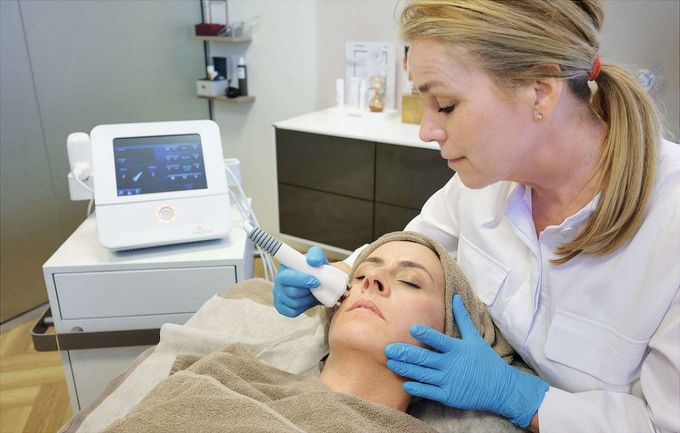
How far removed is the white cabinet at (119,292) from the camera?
132cm

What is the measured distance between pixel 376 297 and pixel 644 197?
0.52 m

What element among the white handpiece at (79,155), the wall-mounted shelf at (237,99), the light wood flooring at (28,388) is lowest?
the light wood flooring at (28,388)

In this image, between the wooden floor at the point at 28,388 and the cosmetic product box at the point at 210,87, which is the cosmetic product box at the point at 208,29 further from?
the wooden floor at the point at 28,388

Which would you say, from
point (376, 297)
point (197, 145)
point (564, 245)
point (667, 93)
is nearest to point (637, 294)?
point (564, 245)

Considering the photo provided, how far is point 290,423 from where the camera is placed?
89 cm

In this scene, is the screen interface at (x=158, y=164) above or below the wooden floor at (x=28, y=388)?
above

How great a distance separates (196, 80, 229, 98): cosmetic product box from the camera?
291 centimetres

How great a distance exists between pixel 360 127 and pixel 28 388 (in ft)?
5.69

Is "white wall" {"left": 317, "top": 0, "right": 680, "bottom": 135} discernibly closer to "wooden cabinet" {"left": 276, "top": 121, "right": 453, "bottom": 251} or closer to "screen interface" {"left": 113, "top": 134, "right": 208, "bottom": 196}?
"wooden cabinet" {"left": 276, "top": 121, "right": 453, "bottom": 251}

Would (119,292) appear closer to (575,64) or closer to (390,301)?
(390,301)

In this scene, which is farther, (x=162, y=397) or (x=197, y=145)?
(x=197, y=145)

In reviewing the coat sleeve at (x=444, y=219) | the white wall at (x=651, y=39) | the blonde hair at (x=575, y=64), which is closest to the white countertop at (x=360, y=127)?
the white wall at (x=651, y=39)

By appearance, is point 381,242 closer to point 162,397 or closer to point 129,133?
point 162,397

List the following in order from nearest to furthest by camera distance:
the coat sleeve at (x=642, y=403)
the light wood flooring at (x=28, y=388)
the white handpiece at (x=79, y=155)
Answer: the coat sleeve at (x=642, y=403) → the white handpiece at (x=79, y=155) → the light wood flooring at (x=28, y=388)
